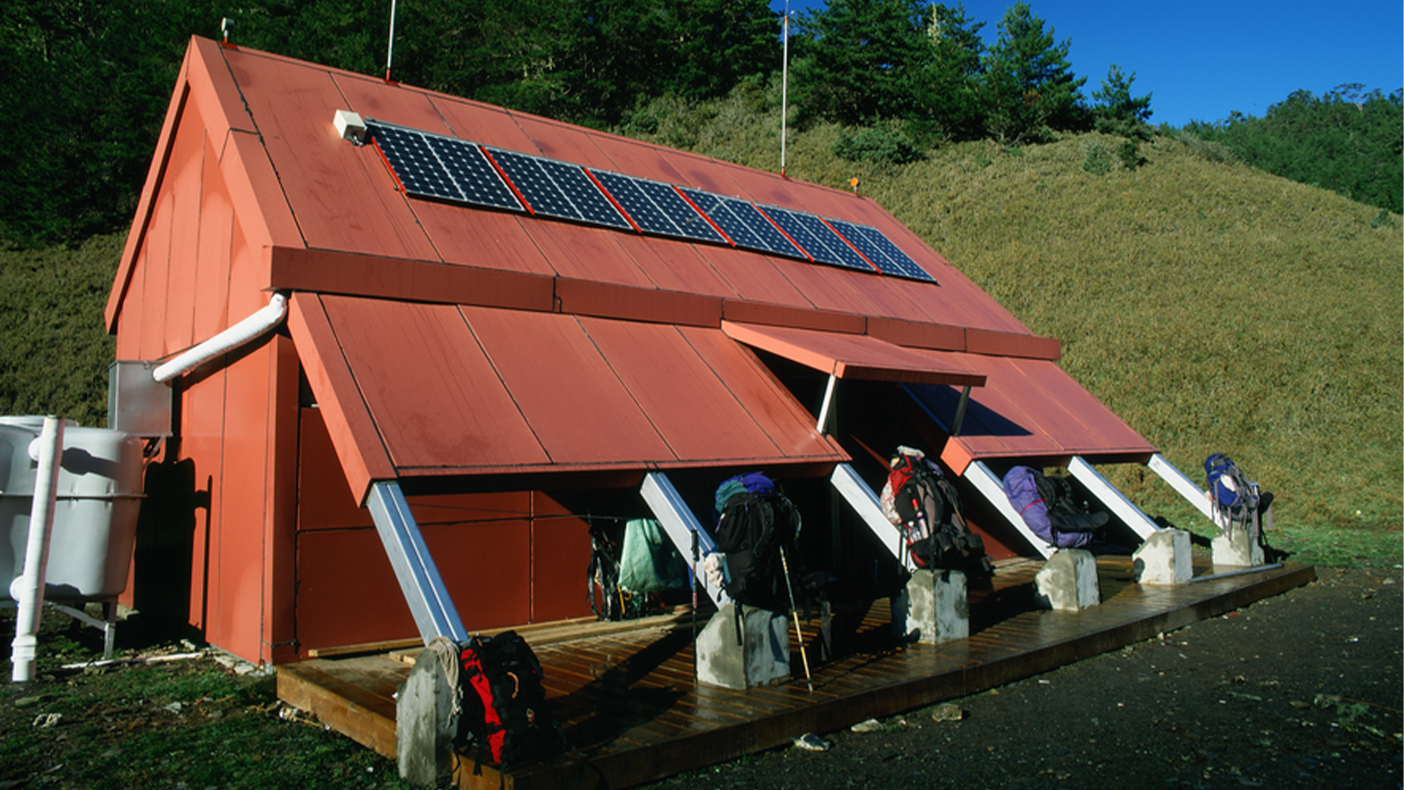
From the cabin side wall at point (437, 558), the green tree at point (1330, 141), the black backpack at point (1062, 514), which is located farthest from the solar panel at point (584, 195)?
the green tree at point (1330, 141)

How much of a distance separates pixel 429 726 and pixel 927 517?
169 inches

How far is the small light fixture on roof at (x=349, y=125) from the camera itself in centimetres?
860

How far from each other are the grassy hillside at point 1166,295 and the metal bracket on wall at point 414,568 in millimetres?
13736

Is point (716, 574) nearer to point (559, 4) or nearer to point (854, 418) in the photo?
point (854, 418)

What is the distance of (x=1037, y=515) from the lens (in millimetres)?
9164

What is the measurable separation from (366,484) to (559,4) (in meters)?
41.6

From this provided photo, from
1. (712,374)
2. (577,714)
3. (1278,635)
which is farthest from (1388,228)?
(577,714)

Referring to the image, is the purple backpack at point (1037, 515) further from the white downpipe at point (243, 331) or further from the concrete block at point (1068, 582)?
the white downpipe at point (243, 331)

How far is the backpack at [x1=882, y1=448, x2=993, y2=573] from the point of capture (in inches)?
280

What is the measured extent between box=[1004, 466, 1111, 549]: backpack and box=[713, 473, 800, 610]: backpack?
4.12 m

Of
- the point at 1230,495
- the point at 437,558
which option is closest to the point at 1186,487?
the point at 1230,495

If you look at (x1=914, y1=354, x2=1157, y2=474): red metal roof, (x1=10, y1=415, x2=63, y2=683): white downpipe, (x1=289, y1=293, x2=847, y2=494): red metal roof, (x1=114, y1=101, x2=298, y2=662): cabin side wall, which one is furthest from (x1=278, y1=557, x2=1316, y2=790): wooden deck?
(x1=10, y1=415, x2=63, y2=683): white downpipe

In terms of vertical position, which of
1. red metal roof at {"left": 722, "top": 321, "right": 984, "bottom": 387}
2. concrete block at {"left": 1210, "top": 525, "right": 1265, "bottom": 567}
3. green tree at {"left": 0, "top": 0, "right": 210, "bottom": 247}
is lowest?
concrete block at {"left": 1210, "top": 525, "right": 1265, "bottom": 567}

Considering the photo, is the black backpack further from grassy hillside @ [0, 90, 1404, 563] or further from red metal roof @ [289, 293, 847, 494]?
grassy hillside @ [0, 90, 1404, 563]
